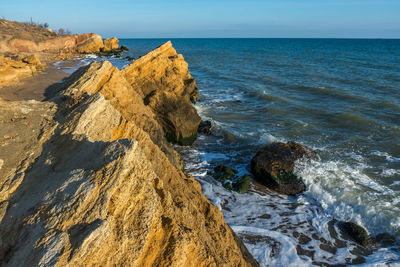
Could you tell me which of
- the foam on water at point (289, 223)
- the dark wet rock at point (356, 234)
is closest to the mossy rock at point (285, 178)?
the foam on water at point (289, 223)

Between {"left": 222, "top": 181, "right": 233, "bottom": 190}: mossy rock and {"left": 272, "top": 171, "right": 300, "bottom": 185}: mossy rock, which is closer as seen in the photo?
{"left": 222, "top": 181, "right": 233, "bottom": 190}: mossy rock

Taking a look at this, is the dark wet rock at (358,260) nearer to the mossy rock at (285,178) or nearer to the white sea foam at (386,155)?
the mossy rock at (285,178)

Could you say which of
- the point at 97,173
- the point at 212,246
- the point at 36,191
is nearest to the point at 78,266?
the point at 97,173

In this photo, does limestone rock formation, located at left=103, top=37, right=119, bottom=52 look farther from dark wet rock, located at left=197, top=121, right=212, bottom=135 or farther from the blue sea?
dark wet rock, located at left=197, top=121, right=212, bottom=135

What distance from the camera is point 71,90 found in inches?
301

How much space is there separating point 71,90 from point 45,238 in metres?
5.11

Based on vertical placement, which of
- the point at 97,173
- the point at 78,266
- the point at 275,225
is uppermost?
the point at 97,173

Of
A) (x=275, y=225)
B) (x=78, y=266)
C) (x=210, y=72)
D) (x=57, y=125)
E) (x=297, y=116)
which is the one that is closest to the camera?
(x=78, y=266)

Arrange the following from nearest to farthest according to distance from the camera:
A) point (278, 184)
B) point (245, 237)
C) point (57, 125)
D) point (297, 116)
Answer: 1. point (57, 125)
2. point (245, 237)
3. point (278, 184)
4. point (297, 116)

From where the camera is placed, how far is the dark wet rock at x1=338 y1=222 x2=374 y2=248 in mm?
8750

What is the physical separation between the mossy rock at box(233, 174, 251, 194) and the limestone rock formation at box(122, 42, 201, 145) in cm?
444

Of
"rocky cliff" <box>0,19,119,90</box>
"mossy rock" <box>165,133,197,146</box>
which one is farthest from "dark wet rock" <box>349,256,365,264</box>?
"rocky cliff" <box>0,19,119,90</box>

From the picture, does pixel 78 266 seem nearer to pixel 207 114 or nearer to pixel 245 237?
pixel 245 237

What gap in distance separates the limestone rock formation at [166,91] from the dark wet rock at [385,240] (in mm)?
9166
